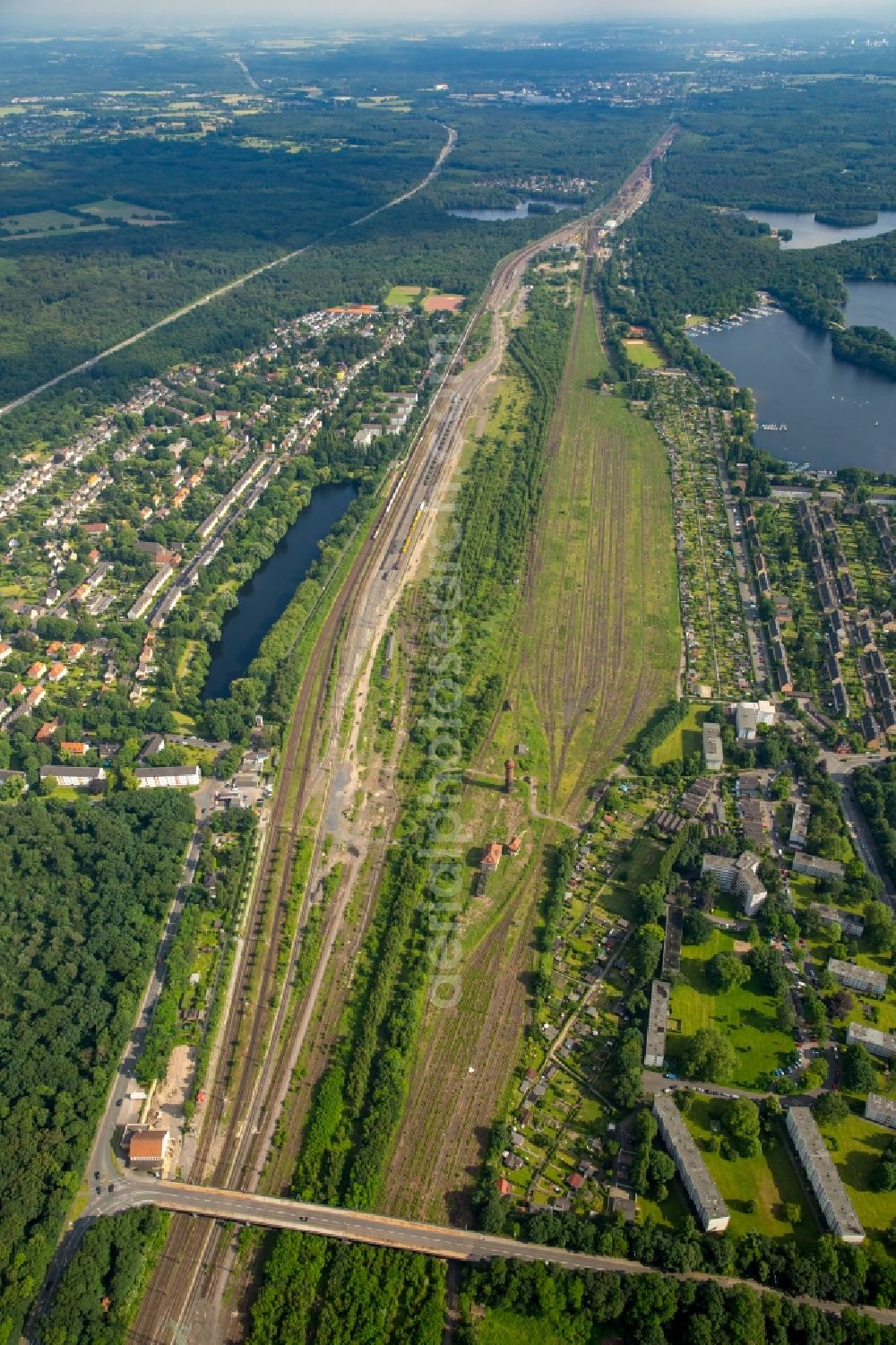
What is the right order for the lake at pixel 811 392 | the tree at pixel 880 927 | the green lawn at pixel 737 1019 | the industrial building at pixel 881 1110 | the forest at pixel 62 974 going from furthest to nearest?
1. the lake at pixel 811 392
2. the tree at pixel 880 927
3. the green lawn at pixel 737 1019
4. the industrial building at pixel 881 1110
5. the forest at pixel 62 974

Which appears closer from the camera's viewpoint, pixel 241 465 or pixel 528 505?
pixel 528 505

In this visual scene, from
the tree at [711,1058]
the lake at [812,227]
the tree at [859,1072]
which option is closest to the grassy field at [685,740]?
the tree at [711,1058]

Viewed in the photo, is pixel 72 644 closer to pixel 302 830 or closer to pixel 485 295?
pixel 302 830

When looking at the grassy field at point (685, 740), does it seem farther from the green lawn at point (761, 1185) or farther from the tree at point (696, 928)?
the green lawn at point (761, 1185)

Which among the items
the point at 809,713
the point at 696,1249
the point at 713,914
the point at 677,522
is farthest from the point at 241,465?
the point at 696,1249

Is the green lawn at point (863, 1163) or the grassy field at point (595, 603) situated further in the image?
the grassy field at point (595, 603)

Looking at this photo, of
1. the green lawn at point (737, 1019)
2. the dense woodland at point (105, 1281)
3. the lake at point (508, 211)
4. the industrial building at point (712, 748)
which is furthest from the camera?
the lake at point (508, 211)
